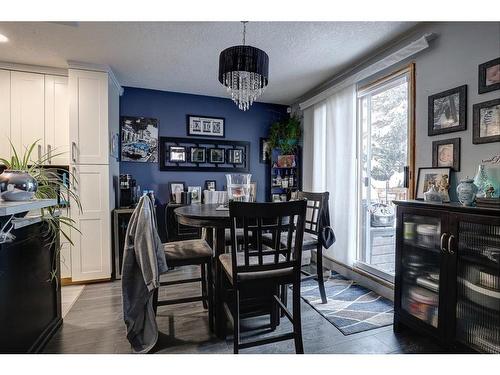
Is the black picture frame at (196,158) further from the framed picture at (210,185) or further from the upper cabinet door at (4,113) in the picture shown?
the upper cabinet door at (4,113)

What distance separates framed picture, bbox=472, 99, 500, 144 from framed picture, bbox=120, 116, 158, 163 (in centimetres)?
329

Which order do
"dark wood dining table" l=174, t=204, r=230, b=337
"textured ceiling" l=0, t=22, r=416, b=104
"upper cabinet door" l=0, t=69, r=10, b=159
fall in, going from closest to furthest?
"dark wood dining table" l=174, t=204, r=230, b=337 → "textured ceiling" l=0, t=22, r=416, b=104 → "upper cabinet door" l=0, t=69, r=10, b=159

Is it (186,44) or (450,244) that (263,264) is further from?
(186,44)

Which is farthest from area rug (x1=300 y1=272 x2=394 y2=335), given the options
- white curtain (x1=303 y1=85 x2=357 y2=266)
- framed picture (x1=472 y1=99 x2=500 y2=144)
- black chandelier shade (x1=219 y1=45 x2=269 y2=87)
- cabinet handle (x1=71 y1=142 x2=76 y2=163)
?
cabinet handle (x1=71 y1=142 x2=76 y2=163)

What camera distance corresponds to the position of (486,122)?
4.94ft

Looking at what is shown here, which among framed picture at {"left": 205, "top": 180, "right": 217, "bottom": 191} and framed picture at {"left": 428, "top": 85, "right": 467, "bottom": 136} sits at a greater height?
framed picture at {"left": 428, "top": 85, "right": 467, "bottom": 136}

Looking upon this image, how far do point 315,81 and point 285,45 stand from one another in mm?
986

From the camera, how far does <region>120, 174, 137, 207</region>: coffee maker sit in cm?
301

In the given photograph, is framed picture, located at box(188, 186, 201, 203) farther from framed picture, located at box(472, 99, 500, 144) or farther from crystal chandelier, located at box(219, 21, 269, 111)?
framed picture, located at box(472, 99, 500, 144)

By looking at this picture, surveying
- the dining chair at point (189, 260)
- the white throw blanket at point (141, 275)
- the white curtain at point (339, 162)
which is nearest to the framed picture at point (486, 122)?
the white curtain at point (339, 162)

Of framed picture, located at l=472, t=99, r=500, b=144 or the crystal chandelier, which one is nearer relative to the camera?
framed picture, located at l=472, t=99, r=500, b=144

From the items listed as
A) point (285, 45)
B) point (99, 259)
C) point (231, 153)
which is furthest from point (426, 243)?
Result: point (99, 259)

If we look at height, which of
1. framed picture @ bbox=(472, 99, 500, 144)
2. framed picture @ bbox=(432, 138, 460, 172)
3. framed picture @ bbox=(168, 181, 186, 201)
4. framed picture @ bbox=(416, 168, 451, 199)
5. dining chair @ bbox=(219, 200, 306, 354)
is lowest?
dining chair @ bbox=(219, 200, 306, 354)

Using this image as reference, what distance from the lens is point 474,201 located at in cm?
142
